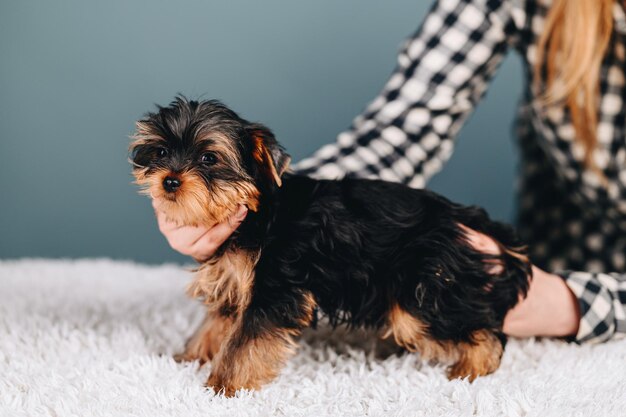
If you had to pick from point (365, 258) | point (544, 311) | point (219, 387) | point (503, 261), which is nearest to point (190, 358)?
point (219, 387)

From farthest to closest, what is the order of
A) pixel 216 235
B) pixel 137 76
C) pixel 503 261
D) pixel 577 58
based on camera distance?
pixel 137 76
pixel 577 58
pixel 503 261
pixel 216 235

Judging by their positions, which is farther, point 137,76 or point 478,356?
point 137,76

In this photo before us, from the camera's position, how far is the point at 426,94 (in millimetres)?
1980

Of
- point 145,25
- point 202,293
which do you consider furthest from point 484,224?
point 145,25

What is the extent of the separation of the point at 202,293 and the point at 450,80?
3.13ft

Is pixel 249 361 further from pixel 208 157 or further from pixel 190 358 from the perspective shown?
pixel 208 157

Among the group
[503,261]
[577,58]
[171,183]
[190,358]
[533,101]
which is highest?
[577,58]

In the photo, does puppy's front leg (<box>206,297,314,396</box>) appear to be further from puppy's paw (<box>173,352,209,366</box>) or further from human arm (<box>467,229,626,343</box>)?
human arm (<box>467,229,626,343</box>)

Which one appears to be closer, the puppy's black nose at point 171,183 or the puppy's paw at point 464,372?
the puppy's black nose at point 171,183

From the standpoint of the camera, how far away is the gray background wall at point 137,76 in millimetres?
2779

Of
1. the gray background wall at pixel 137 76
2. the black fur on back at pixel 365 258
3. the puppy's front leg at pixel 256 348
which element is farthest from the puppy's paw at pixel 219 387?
the gray background wall at pixel 137 76

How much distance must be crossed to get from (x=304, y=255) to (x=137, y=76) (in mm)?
1712

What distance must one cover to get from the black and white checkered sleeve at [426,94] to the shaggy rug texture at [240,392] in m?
0.50

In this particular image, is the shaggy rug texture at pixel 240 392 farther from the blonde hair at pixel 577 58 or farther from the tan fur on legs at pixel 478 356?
the blonde hair at pixel 577 58
